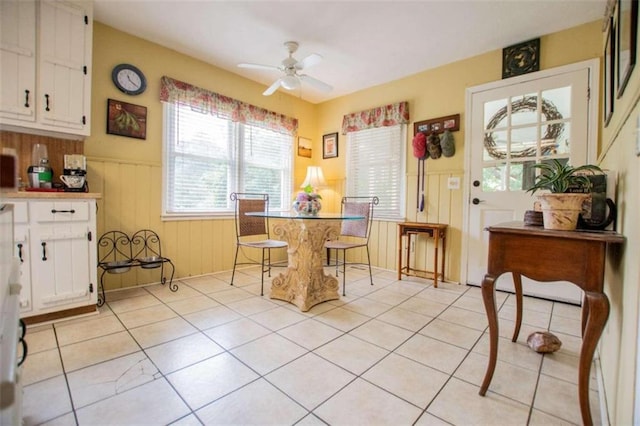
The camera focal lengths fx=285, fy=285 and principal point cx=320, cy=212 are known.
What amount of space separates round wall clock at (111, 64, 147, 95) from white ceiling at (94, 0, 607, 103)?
372mm

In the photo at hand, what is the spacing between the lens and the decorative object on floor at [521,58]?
2.84 m

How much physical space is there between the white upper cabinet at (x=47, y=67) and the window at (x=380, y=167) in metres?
3.15

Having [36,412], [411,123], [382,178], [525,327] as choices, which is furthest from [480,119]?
[36,412]

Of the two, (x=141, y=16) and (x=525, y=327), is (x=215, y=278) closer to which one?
(x=141, y=16)

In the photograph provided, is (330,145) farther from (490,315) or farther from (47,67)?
(490,315)

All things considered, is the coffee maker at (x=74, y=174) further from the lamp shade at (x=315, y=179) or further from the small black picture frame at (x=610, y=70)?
the small black picture frame at (x=610, y=70)

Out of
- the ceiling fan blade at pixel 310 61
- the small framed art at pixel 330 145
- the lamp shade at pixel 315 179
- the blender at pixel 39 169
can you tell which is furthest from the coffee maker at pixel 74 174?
the small framed art at pixel 330 145

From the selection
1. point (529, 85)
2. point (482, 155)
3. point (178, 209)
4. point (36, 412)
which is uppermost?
point (529, 85)

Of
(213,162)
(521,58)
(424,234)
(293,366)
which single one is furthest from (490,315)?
(213,162)

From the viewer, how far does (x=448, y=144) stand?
3318mm

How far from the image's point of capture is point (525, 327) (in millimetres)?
2174

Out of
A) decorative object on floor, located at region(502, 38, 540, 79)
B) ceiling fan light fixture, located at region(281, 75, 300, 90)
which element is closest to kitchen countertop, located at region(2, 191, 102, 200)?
ceiling fan light fixture, located at region(281, 75, 300, 90)

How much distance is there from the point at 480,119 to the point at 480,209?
1.01 meters

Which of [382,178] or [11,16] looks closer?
[11,16]
